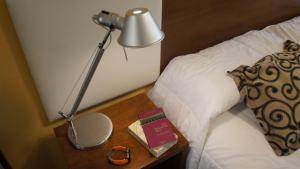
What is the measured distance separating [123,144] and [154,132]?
129 millimetres

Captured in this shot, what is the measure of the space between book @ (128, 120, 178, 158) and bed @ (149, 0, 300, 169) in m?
0.13

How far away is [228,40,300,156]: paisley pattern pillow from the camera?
962 millimetres

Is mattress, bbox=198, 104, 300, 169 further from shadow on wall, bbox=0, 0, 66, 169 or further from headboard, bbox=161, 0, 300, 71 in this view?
shadow on wall, bbox=0, 0, 66, 169

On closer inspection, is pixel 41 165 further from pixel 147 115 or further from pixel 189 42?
pixel 189 42

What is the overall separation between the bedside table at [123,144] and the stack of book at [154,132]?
2cm

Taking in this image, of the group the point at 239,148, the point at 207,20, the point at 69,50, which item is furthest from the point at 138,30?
the point at 207,20

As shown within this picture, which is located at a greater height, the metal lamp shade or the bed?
the metal lamp shade

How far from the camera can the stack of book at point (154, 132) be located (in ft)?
3.13

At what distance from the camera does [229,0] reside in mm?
1253

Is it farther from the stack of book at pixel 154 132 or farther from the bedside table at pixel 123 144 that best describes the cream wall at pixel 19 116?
the stack of book at pixel 154 132

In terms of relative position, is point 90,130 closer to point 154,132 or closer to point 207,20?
point 154,132

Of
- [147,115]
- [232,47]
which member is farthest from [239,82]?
[147,115]

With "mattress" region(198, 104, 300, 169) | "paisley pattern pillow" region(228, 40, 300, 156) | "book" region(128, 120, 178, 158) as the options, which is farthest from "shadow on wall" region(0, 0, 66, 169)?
"paisley pattern pillow" region(228, 40, 300, 156)

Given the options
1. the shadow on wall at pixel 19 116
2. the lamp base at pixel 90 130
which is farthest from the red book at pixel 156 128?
the shadow on wall at pixel 19 116
